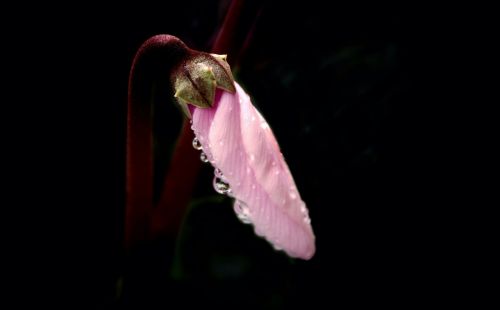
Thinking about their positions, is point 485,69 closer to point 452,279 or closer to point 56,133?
point 452,279

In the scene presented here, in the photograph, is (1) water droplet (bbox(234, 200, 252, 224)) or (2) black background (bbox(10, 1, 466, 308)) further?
(2) black background (bbox(10, 1, 466, 308))

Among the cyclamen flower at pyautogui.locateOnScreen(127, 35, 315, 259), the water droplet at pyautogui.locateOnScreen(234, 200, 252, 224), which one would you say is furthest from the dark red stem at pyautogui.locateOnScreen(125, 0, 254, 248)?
the water droplet at pyautogui.locateOnScreen(234, 200, 252, 224)

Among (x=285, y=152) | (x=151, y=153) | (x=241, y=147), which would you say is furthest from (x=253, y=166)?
(x=285, y=152)

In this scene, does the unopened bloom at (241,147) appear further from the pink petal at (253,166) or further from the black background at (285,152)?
the black background at (285,152)

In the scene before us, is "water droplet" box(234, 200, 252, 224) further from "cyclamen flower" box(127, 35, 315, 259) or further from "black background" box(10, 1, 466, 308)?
"black background" box(10, 1, 466, 308)

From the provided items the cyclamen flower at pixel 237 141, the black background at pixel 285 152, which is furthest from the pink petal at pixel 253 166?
the black background at pixel 285 152

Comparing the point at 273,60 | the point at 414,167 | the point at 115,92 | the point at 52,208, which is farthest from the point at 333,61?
the point at 52,208
